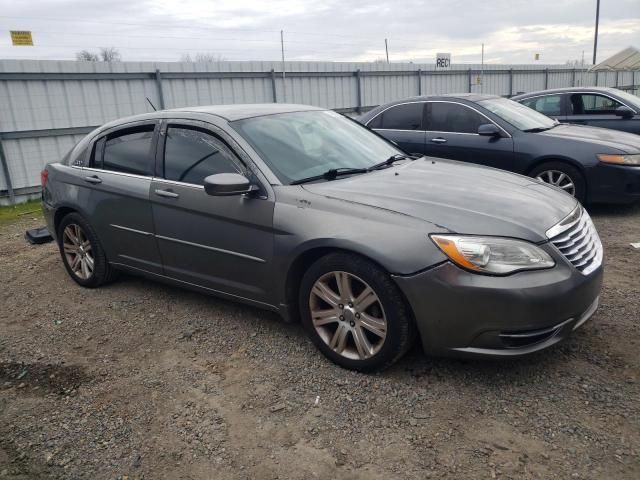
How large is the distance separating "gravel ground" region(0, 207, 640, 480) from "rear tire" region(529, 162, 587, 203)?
2519mm

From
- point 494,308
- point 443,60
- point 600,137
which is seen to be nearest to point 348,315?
point 494,308

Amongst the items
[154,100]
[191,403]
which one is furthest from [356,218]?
[154,100]

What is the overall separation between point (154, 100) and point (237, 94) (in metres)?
1.92

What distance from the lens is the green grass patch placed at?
8422 millimetres

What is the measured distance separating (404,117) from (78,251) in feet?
15.3

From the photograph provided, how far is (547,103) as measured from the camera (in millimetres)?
9164

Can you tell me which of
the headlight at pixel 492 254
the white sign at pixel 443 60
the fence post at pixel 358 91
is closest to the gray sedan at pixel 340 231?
the headlight at pixel 492 254

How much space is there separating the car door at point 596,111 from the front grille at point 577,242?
634 centimetres

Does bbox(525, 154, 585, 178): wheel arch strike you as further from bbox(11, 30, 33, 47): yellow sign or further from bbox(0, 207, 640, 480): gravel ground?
bbox(11, 30, 33, 47): yellow sign

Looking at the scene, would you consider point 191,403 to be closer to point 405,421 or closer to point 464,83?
point 405,421

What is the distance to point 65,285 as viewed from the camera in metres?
5.23

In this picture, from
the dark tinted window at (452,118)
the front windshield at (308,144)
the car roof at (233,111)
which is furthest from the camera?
the dark tinted window at (452,118)

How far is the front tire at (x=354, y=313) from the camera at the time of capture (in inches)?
118

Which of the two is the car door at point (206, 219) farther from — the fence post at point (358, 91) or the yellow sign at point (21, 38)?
the fence post at point (358, 91)
